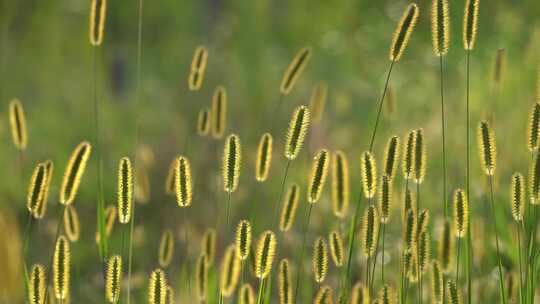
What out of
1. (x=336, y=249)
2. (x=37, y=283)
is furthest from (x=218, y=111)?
(x=37, y=283)

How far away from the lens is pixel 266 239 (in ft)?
3.23

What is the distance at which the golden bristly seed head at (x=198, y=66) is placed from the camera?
131 cm

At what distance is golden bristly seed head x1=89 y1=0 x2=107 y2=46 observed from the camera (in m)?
1.14

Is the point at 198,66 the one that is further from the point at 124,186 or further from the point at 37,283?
the point at 37,283

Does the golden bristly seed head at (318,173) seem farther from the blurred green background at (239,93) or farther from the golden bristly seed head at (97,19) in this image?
the golden bristly seed head at (97,19)

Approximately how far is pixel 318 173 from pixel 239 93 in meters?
6.36

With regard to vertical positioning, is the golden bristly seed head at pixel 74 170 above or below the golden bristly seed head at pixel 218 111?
below

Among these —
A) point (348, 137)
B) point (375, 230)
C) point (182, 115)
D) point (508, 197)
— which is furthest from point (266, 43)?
point (375, 230)

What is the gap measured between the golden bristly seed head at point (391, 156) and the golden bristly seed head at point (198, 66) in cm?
40

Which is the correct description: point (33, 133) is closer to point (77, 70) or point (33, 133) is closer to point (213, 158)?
point (213, 158)

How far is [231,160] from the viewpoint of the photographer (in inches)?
40.0

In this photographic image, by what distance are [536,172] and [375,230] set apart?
24 cm

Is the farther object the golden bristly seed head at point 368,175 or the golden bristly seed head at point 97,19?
the golden bristly seed head at point 97,19

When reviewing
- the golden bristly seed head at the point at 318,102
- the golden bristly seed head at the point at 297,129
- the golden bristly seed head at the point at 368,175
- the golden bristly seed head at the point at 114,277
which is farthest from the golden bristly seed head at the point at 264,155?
the golden bristly seed head at the point at 318,102
